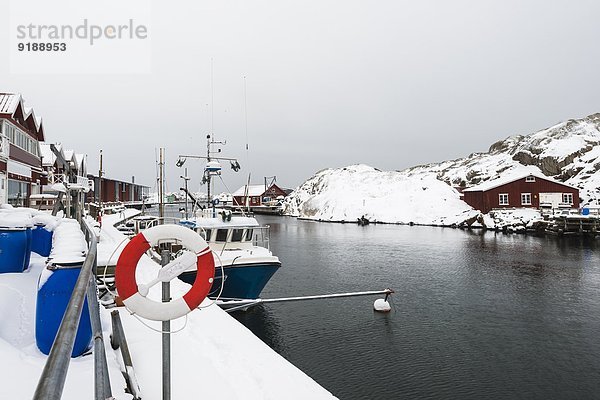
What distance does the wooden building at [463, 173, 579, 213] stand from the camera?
172 ft

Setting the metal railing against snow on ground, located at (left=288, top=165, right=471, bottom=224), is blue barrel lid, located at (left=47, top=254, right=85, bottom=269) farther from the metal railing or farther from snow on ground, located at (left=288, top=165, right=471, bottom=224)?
snow on ground, located at (left=288, top=165, right=471, bottom=224)

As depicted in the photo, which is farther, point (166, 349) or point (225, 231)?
point (225, 231)

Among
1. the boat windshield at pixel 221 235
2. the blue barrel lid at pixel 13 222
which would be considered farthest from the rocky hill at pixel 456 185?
the blue barrel lid at pixel 13 222

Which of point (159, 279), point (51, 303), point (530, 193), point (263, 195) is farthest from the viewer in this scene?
point (263, 195)

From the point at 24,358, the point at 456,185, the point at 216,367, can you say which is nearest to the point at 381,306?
the point at 216,367

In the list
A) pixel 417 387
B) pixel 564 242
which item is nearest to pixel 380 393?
pixel 417 387

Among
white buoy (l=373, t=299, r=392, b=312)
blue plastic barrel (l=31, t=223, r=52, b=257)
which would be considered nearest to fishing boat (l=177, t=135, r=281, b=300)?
white buoy (l=373, t=299, r=392, b=312)

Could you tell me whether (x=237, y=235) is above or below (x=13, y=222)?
below

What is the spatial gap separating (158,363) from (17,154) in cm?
2086

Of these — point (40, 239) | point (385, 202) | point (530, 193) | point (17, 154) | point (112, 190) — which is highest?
point (112, 190)

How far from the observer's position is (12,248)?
5.16 metres

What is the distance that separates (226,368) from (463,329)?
1215 centimetres

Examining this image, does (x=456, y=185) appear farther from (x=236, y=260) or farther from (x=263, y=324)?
(x=236, y=260)

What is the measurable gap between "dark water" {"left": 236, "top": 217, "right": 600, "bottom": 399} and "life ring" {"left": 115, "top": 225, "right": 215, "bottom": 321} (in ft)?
26.8
